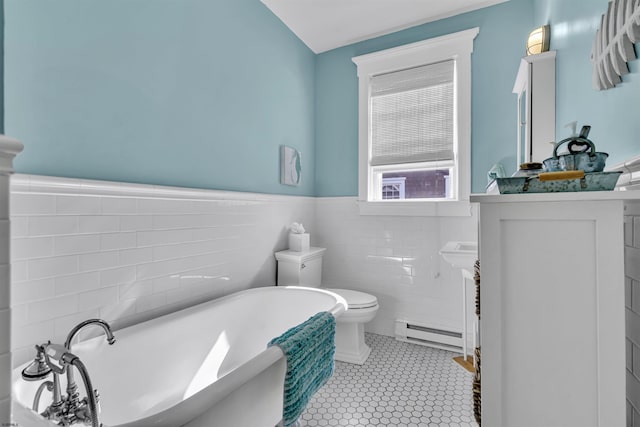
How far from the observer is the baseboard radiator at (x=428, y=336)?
8.57 ft

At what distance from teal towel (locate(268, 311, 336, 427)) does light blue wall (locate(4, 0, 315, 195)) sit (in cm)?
116

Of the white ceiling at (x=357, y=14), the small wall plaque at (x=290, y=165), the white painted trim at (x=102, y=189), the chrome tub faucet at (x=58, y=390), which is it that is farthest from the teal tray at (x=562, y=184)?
the white ceiling at (x=357, y=14)

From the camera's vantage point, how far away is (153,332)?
4.79 feet

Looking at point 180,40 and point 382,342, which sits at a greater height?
point 180,40

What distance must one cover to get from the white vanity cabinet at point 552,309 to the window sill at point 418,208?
1874mm

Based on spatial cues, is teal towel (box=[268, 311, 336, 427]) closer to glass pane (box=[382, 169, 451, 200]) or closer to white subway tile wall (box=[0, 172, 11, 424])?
white subway tile wall (box=[0, 172, 11, 424])

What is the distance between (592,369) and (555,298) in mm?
198

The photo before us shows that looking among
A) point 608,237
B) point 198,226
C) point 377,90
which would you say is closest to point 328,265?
point 198,226

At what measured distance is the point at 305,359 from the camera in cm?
138

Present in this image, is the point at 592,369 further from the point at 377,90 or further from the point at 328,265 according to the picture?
the point at 377,90

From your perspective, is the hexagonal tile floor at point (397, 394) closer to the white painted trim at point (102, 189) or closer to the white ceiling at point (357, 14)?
the white painted trim at point (102, 189)

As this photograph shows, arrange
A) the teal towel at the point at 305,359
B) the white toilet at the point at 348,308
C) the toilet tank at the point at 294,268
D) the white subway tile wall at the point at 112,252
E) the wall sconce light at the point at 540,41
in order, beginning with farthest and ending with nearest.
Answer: the toilet tank at the point at 294,268
the white toilet at the point at 348,308
the wall sconce light at the point at 540,41
the teal towel at the point at 305,359
the white subway tile wall at the point at 112,252

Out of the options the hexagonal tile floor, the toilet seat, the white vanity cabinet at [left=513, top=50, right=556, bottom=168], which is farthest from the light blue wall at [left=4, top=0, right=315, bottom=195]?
the white vanity cabinet at [left=513, top=50, right=556, bottom=168]

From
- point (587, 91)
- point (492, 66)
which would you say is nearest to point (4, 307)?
point (587, 91)
